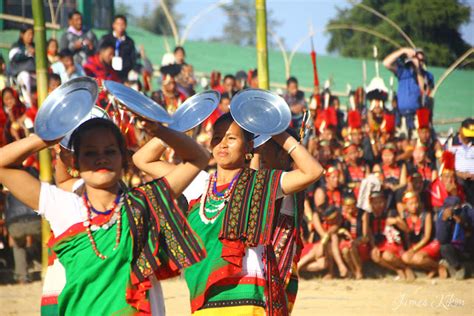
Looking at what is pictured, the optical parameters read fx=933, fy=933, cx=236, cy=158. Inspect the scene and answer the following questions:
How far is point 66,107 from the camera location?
13.2 feet

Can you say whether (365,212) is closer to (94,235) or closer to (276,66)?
(94,235)

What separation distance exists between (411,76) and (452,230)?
2.84 metres

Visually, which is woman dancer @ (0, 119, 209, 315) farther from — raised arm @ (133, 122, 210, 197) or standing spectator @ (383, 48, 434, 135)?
standing spectator @ (383, 48, 434, 135)

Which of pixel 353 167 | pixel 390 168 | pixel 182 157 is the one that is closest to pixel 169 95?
pixel 353 167

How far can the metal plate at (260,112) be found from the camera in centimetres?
514

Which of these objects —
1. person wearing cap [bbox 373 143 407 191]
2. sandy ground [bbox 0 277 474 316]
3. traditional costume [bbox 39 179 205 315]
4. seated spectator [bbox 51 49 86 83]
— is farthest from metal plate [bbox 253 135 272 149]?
seated spectator [bbox 51 49 86 83]

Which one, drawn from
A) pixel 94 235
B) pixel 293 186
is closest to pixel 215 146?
pixel 293 186

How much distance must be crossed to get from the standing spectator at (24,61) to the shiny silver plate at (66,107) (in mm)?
8474

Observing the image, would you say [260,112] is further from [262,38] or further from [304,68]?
[304,68]

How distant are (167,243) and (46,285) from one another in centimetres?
74

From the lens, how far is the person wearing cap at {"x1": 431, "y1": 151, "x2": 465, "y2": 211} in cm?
1148

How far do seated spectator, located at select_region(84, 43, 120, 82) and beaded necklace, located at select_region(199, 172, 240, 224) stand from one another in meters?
7.29

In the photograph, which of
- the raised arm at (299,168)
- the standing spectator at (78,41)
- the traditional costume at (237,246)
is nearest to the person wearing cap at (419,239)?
the standing spectator at (78,41)

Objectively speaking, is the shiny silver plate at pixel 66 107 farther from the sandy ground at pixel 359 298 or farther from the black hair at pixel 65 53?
the black hair at pixel 65 53
